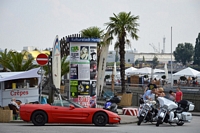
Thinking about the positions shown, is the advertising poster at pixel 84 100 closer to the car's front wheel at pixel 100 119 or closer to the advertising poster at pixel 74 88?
the advertising poster at pixel 74 88

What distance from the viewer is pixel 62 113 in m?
19.2

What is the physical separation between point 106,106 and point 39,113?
5.91 metres

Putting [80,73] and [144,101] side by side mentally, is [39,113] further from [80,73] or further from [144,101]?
[80,73]

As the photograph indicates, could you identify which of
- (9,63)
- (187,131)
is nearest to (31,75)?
(187,131)

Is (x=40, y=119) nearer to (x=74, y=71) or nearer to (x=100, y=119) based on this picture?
(x=100, y=119)

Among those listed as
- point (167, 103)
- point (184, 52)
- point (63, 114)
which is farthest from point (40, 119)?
point (184, 52)

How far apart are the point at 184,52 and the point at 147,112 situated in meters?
157

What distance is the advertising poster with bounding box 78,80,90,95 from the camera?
2566 cm

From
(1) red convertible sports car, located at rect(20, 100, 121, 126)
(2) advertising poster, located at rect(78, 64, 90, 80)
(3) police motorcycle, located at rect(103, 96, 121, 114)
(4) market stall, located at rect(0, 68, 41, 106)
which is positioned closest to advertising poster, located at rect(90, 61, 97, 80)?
(2) advertising poster, located at rect(78, 64, 90, 80)

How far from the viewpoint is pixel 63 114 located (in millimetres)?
19203

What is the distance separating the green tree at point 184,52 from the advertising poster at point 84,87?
488ft

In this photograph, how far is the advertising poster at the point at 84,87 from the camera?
25.7 metres

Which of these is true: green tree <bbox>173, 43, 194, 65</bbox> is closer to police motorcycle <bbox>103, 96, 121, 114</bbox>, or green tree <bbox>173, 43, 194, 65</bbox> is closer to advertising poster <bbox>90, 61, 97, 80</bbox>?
advertising poster <bbox>90, 61, 97, 80</bbox>

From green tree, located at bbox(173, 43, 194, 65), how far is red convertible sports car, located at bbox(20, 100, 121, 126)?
15489 centimetres
